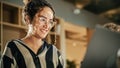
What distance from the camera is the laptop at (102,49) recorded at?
1021 millimetres

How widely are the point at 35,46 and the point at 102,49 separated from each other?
409 millimetres

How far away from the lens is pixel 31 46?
130cm

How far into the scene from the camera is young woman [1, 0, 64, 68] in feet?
4.09

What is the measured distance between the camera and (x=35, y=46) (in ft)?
4.32

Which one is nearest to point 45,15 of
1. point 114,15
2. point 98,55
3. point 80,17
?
point 98,55

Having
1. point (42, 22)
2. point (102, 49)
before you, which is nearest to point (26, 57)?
point (42, 22)

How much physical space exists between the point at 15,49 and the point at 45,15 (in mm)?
242

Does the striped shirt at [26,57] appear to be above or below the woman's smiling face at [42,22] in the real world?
below

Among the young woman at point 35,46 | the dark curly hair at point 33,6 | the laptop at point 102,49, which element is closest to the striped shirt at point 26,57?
the young woman at point 35,46

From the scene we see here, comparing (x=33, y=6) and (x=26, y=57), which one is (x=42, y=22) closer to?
(x=33, y=6)

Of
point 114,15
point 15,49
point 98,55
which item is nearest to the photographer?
point 98,55

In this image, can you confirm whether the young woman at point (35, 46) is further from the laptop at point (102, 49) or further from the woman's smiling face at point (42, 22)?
the laptop at point (102, 49)

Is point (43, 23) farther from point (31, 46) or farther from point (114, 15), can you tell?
point (114, 15)

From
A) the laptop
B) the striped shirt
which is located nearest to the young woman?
the striped shirt
